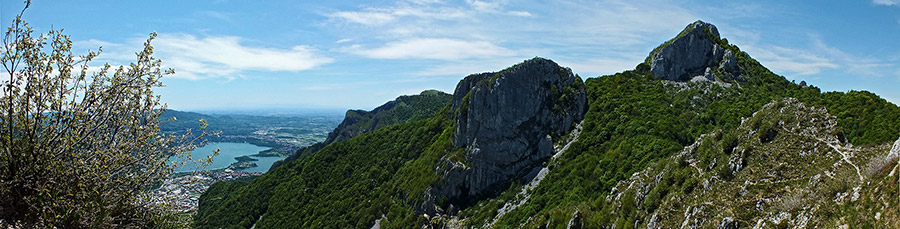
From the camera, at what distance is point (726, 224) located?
486 inches

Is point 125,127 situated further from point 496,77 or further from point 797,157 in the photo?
point 496,77

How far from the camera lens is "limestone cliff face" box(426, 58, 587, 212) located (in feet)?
157

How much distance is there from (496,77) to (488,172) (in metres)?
12.7

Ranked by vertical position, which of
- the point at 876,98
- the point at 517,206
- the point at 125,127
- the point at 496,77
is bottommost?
the point at 517,206

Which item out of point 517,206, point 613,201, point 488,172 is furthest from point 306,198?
point 613,201

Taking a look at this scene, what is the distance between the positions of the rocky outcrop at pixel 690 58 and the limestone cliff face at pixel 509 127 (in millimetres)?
16244

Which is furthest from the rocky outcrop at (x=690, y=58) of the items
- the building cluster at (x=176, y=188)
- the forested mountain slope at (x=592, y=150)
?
the building cluster at (x=176, y=188)

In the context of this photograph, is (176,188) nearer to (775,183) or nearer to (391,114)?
(775,183)

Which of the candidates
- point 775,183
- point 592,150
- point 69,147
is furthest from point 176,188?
point 592,150

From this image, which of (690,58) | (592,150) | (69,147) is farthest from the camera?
(690,58)

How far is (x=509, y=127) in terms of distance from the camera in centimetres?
4972

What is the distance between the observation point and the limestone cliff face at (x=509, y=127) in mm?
47719

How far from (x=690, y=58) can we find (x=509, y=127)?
32237 mm

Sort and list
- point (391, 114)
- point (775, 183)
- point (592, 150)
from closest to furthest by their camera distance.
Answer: point (775, 183)
point (592, 150)
point (391, 114)
